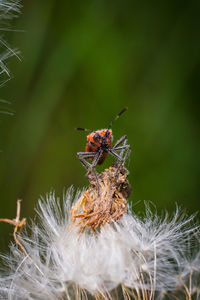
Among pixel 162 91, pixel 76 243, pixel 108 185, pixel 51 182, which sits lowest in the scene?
pixel 51 182

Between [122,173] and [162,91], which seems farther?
[162,91]

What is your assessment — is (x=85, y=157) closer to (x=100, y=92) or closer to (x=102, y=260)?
(x=102, y=260)

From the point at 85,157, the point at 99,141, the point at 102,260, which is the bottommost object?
the point at 102,260

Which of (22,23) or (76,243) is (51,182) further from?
→ (76,243)

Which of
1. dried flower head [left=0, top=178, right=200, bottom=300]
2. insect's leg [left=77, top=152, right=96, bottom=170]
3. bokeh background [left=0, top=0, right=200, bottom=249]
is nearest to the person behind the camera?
dried flower head [left=0, top=178, right=200, bottom=300]

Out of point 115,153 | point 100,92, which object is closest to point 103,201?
point 115,153

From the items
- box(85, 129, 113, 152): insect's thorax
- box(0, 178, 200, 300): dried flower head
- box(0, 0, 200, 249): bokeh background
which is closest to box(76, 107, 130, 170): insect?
box(85, 129, 113, 152): insect's thorax

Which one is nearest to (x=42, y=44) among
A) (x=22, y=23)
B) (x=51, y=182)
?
(x=22, y=23)

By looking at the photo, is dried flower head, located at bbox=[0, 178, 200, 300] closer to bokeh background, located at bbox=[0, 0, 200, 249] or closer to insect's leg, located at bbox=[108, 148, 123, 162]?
insect's leg, located at bbox=[108, 148, 123, 162]
